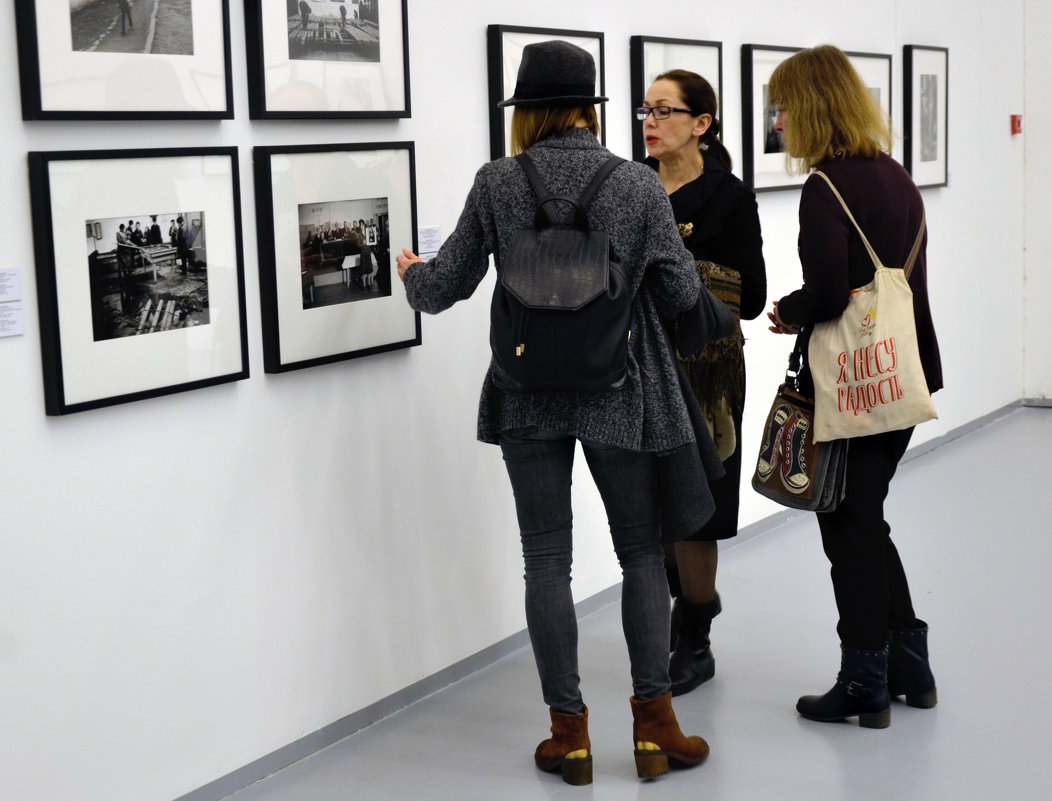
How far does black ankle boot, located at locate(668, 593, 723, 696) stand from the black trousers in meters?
0.46

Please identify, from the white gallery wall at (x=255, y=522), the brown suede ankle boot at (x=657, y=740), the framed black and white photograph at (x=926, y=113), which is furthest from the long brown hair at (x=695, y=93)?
the framed black and white photograph at (x=926, y=113)

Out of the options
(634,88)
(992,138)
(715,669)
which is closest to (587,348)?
(715,669)

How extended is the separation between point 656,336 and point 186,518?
109cm

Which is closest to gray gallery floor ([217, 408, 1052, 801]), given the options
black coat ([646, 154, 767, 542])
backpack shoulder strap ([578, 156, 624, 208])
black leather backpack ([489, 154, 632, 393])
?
black coat ([646, 154, 767, 542])

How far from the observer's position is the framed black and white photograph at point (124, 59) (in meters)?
2.36

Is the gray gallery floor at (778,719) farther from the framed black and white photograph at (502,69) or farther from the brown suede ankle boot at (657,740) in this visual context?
the framed black and white photograph at (502,69)

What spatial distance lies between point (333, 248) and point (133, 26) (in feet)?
2.48

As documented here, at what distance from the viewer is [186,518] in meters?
2.80

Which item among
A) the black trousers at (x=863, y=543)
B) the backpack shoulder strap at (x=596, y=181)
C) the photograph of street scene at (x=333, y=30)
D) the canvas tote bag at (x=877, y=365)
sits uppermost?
the photograph of street scene at (x=333, y=30)

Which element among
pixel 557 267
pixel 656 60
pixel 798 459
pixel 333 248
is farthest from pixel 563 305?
pixel 656 60

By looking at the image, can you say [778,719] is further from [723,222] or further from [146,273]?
[146,273]

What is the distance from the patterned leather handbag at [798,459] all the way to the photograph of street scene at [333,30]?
130 cm

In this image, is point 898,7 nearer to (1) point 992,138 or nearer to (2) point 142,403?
(1) point 992,138

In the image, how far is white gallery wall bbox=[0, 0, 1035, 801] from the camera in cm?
247
